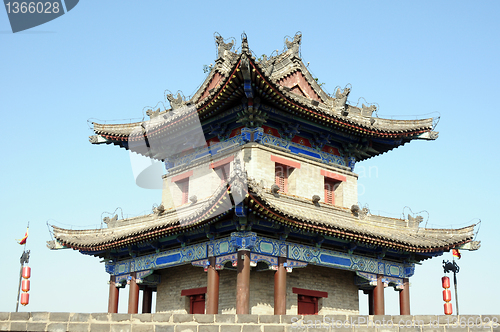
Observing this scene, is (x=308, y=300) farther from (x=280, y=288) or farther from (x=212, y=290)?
(x=212, y=290)

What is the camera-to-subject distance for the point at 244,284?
17219 mm

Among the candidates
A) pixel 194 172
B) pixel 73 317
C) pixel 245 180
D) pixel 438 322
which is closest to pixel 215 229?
pixel 245 180

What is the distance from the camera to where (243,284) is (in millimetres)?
17203

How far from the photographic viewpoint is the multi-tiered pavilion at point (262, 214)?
1814 centimetres

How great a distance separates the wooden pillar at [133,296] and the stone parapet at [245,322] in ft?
28.4

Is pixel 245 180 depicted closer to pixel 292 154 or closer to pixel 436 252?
pixel 292 154

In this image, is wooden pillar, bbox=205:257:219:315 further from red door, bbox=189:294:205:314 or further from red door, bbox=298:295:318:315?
red door, bbox=298:295:318:315

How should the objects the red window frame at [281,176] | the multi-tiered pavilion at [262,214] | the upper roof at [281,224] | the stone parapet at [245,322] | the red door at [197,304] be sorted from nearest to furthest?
the stone parapet at [245,322] → the upper roof at [281,224] → the multi-tiered pavilion at [262,214] → the red door at [197,304] → the red window frame at [281,176]

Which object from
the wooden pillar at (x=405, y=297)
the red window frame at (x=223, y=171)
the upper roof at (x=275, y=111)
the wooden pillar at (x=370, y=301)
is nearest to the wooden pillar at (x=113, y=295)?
the upper roof at (x=275, y=111)

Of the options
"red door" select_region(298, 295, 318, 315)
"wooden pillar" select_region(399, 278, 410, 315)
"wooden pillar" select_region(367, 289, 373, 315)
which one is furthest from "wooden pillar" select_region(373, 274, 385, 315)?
"wooden pillar" select_region(367, 289, 373, 315)

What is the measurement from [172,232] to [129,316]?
6.23 m

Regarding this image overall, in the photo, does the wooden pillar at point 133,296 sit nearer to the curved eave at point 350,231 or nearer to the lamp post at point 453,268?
the curved eave at point 350,231

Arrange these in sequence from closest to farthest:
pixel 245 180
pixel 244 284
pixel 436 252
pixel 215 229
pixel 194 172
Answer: pixel 245 180, pixel 244 284, pixel 215 229, pixel 436 252, pixel 194 172

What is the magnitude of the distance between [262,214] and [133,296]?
25.1 ft
